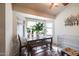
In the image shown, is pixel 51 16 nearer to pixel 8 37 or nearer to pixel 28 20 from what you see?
pixel 28 20

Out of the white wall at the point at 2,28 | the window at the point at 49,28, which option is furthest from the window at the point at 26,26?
the white wall at the point at 2,28

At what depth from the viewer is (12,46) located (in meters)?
1.56

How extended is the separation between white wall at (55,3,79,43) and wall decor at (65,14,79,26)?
5 centimetres

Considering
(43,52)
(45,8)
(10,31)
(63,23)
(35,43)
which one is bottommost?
(43,52)

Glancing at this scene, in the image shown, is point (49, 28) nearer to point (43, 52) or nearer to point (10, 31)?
point (43, 52)

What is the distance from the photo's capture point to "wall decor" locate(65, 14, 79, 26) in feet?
5.09

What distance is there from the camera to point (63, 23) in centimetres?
160

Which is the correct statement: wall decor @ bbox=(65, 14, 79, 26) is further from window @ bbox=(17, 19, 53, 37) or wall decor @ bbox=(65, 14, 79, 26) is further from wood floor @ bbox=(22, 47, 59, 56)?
wood floor @ bbox=(22, 47, 59, 56)

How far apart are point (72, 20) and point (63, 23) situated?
0.47 feet

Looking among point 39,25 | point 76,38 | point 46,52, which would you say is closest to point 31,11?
point 39,25

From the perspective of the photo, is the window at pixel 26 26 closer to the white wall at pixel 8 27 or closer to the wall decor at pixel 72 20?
the white wall at pixel 8 27

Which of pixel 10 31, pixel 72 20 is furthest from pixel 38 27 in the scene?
pixel 72 20

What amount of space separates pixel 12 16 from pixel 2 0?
286 mm

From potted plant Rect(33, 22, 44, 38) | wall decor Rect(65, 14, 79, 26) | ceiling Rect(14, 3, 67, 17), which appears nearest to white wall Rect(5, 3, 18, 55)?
ceiling Rect(14, 3, 67, 17)
